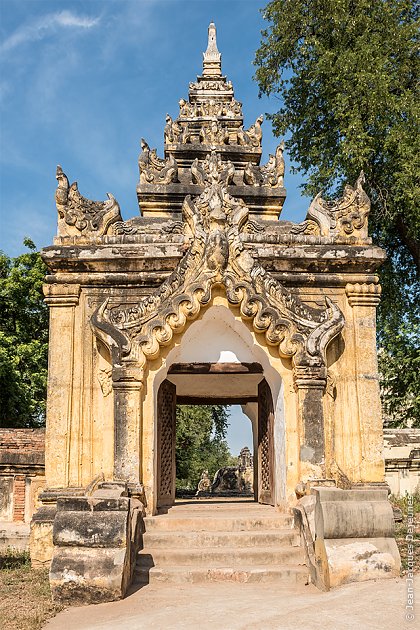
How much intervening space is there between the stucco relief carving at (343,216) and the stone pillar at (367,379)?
3.17ft

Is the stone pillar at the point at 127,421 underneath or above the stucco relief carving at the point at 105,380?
underneath

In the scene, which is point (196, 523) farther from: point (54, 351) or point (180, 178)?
point (180, 178)

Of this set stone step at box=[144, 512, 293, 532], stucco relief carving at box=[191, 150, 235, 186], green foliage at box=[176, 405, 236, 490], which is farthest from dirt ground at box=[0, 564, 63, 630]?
green foliage at box=[176, 405, 236, 490]

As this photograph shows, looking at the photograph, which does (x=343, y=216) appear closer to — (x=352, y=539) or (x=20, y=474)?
(x=352, y=539)

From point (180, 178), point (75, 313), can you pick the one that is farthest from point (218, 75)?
point (75, 313)

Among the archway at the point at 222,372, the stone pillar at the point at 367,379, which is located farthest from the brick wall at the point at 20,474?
the stone pillar at the point at 367,379

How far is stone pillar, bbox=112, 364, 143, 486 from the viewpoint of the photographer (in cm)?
955

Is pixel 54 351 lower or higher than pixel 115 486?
Answer: higher

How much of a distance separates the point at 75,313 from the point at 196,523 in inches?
143

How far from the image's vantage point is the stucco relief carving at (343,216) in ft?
36.2

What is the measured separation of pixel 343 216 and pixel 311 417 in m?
3.42

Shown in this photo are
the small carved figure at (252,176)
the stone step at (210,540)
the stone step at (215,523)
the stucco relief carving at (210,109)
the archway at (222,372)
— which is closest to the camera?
the stone step at (210,540)

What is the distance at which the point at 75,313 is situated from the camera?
10.6 metres

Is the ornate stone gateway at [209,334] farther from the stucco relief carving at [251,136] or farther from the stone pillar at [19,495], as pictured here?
the stucco relief carving at [251,136]
